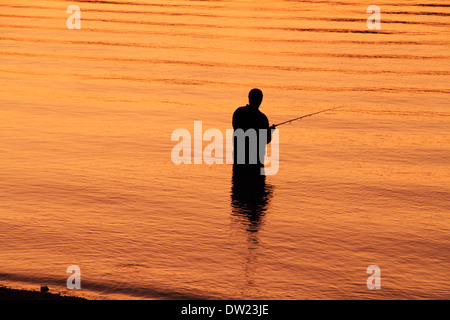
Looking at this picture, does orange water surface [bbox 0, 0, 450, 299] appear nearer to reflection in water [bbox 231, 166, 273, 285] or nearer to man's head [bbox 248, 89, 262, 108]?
reflection in water [bbox 231, 166, 273, 285]

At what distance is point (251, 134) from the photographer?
8.85m

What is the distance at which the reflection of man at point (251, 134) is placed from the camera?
29.0ft

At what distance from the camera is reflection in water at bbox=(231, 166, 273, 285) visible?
8.42m

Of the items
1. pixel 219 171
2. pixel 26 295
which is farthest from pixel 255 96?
pixel 26 295

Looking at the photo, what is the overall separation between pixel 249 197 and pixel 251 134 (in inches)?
29.7

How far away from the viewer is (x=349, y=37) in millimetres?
23172

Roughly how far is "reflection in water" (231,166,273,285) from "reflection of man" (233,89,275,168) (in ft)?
0.45

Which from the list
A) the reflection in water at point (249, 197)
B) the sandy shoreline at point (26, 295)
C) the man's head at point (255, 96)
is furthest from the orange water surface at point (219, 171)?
the man's head at point (255, 96)

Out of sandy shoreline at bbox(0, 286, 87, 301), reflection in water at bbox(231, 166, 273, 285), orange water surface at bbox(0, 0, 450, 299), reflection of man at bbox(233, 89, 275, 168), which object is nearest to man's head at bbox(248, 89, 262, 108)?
reflection of man at bbox(233, 89, 275, 168)

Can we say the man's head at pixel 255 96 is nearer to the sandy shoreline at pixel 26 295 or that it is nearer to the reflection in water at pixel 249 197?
the reflection in water at pixel 249 197

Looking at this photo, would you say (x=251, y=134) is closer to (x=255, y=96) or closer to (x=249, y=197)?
(x=255, y=96)

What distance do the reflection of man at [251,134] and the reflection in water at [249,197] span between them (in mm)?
137

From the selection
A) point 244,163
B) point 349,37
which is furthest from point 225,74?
point 244,163
